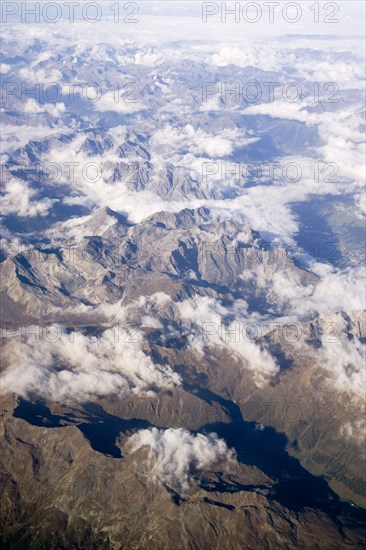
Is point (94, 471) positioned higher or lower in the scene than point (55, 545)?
higher

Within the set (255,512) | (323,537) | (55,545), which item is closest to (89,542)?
(55,545)

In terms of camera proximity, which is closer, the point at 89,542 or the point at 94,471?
the point at 89,542

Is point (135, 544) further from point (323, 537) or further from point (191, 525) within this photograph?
point (323, 537)

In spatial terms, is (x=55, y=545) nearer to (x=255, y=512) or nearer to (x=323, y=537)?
(x=255, y=512)

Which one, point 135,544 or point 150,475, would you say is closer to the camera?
point 135,544

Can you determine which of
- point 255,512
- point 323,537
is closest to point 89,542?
point 255,512

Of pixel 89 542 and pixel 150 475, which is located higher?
pixel 150 475

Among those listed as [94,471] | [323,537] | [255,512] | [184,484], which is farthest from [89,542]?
[323,537]

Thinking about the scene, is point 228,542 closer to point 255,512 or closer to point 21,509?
point 255,512
